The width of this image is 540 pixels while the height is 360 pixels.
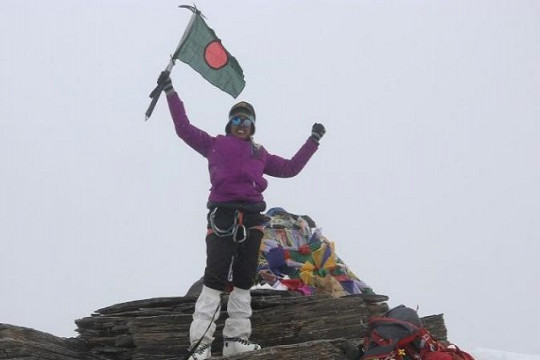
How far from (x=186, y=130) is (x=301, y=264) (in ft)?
13.3

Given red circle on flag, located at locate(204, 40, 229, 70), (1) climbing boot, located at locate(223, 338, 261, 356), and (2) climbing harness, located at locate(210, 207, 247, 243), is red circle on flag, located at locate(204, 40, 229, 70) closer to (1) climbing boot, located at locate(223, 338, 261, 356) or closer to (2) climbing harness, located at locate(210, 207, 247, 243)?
(2) climbing harness, located at locate(210, 207, 247, 243)

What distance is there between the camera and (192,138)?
9.62 m

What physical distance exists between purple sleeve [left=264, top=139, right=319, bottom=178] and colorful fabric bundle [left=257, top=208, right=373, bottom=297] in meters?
2.62

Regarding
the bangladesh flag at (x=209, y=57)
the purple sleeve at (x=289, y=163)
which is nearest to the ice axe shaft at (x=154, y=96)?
the bangladesh flag at (x=209, y=57)

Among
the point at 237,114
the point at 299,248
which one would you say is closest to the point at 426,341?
the point at 237,114

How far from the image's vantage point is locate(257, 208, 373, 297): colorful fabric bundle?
476 inches

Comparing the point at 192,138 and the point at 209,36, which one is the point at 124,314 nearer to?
the point at 192,138

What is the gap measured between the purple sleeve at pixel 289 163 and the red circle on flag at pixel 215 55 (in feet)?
6.66

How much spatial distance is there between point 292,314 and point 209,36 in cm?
468

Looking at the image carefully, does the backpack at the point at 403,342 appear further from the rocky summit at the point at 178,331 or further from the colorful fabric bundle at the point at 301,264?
the colorful fabric bundle at the point at 301,264

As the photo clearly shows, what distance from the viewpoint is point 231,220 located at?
9.02 m

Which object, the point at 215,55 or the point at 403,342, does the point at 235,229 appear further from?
the point at 215,55

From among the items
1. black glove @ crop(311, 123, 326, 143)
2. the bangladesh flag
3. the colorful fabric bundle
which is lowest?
the colorful fabric bundle

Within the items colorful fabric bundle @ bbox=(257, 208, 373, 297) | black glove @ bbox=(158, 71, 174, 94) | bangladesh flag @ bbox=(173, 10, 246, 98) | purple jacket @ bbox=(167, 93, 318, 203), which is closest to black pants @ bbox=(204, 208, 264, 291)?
purple jacket @ bbox=(167, 93, 318, 203)
